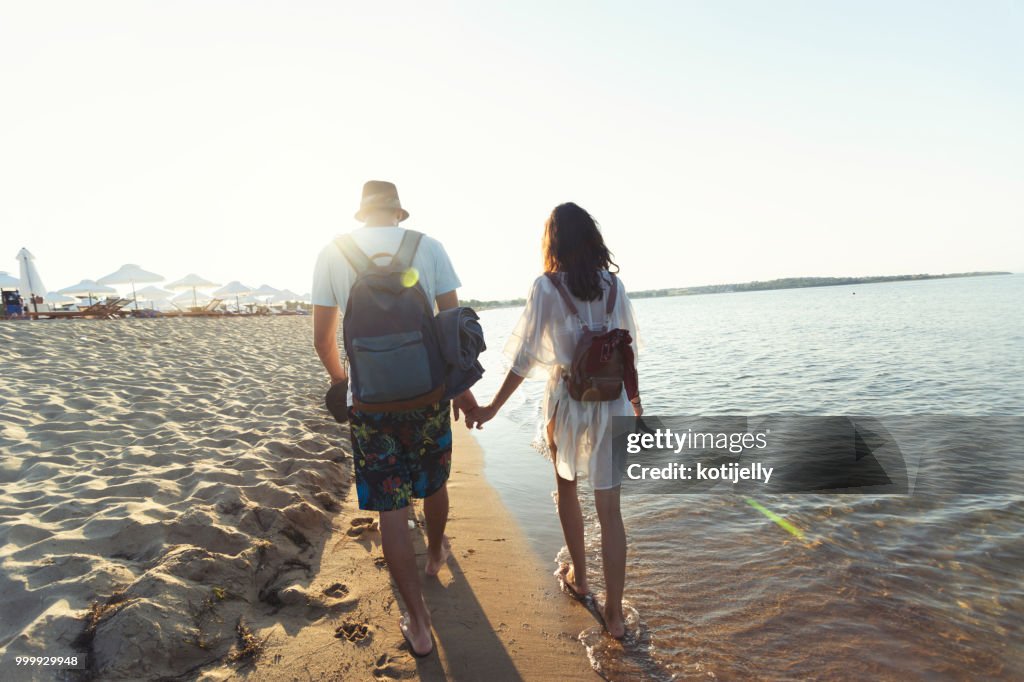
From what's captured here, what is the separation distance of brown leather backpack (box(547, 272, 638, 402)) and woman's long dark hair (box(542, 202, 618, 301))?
0.26 ft

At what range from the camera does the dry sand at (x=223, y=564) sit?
83.0 inches

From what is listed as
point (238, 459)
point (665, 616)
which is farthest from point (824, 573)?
point (238, 459)

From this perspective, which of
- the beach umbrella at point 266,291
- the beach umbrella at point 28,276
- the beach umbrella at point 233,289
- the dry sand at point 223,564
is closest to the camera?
the dry sand at point 223,564

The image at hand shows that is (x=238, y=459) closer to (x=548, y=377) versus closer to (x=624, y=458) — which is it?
(x=548, y=377)

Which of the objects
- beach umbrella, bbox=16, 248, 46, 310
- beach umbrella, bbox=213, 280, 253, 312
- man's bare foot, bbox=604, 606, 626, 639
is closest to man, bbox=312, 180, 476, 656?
man's bare foot, bbox=604, 606, 626, 639

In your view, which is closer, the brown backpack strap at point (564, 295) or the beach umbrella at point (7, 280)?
the brown backpack strap at point (564, 295)

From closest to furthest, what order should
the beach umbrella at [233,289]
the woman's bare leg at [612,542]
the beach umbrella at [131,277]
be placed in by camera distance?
the woman's bare leg at [612,542] → the beach umbrella at [131,277] → the beach umbrella at [233,289]

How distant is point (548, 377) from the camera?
2.67 m

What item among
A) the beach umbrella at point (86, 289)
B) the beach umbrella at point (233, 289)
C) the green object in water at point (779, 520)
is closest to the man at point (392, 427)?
the green object in water at point (779, 520)

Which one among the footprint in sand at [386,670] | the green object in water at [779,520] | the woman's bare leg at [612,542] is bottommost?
the green object in water at [779,520]

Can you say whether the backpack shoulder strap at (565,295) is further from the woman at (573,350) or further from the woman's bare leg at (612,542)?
the woman's bare leg at (612,542)

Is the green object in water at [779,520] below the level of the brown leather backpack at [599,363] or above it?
below

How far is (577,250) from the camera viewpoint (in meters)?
2.42

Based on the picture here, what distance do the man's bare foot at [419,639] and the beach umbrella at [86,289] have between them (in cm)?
3595
